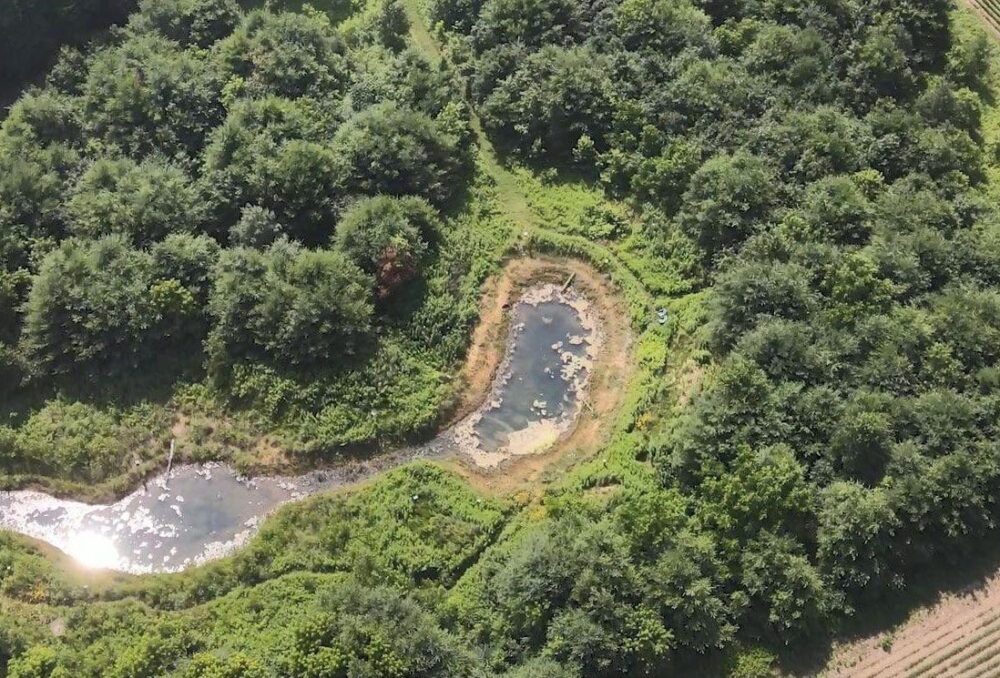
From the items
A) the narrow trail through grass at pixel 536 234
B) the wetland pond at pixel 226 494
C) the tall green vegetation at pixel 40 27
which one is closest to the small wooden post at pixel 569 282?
the narrow trail through grass at pixel 536 234

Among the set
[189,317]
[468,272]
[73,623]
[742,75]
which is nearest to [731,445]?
[468,272]

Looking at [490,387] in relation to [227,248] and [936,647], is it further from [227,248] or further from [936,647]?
[936,647]

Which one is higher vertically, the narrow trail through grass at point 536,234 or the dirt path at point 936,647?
the narrow trail through grass at point 536,234

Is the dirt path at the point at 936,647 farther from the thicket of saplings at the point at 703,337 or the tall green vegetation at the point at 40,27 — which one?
the tall green vegetation at the point at 40,27

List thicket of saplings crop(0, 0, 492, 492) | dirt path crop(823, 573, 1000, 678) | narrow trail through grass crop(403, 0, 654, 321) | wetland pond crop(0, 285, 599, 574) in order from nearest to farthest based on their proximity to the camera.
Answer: dirt path crop(823, 573, 1000, 678)
wetland pond crop(0, 285, 599, 574)
thicket of saplings crop(0, 0, 492, 492)
narrow trail through grass crop(403, 0, 654, 321)

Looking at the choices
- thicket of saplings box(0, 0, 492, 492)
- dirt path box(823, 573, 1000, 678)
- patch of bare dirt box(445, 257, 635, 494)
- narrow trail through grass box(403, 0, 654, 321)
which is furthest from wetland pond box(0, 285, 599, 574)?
dirt path box(823, 573, 1000, 678)

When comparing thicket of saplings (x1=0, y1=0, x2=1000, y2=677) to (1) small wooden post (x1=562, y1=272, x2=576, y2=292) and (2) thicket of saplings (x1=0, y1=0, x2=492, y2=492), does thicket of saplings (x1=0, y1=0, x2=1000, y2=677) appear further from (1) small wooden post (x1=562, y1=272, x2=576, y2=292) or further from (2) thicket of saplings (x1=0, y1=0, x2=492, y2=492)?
(1) small wooden post (x1=562, y1=272, x2=576, y2=292)

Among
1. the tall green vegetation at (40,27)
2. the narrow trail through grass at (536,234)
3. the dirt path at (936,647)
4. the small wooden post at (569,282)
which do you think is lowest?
the dirt path at (936,647)
